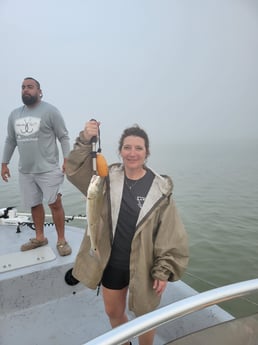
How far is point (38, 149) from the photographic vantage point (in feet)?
10.6

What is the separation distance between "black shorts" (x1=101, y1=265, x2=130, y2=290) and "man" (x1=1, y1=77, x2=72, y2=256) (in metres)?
1.42

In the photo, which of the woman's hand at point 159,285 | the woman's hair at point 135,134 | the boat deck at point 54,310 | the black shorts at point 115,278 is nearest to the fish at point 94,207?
the black shorts at point 115,278

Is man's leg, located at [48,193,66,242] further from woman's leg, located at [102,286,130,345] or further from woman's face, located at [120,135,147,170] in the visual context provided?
woman's face, located at [120,135,147,170]

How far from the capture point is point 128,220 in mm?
1948

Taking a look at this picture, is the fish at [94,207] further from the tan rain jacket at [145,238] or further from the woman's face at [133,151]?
the woman's face at [133,151]

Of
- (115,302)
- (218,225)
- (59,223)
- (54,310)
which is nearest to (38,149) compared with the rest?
(59,223)

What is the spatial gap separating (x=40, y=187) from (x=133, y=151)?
6.00 ft

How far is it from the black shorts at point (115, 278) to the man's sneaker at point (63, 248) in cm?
140

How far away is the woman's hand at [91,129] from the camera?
186cm

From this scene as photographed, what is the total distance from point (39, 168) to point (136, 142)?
170cm

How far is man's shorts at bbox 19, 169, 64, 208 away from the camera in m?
3.30

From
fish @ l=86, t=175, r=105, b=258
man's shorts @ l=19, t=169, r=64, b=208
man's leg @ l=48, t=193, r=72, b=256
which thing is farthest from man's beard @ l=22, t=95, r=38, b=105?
A: fish @ l=86, t=175, r=105, b=258

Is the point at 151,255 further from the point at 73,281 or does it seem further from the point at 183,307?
the point at 73,281

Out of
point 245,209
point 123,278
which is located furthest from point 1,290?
point 245,209
